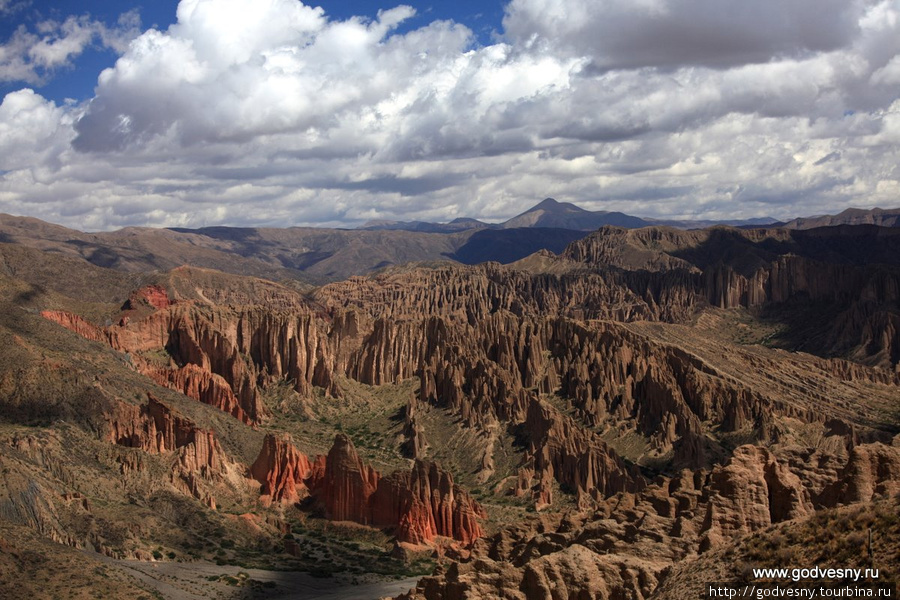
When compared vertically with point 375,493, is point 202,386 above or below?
above

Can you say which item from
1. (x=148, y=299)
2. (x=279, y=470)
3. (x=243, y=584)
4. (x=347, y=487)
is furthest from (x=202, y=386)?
(x=243, y=584)

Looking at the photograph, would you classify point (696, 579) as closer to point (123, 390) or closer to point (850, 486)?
point (850, 486)

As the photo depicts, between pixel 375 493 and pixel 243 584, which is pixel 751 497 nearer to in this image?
pixel 243 584

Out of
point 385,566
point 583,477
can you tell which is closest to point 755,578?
point 385,566

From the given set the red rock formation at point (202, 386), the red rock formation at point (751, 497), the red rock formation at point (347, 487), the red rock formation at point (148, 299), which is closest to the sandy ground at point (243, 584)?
the red rock formation at point (347, 487)

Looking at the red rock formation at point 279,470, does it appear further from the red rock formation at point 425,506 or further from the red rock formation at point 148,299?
the red rock formation at point 148,299

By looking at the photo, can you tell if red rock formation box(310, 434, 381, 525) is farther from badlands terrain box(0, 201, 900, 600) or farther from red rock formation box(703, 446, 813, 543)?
red rock formation box(703, 446, 813, 543)
